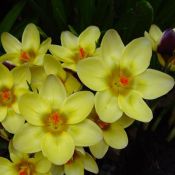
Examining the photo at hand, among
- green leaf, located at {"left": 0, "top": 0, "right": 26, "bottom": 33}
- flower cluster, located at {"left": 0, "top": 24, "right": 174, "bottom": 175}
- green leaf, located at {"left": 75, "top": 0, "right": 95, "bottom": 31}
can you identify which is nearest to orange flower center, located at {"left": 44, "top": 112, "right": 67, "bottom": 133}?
flower cluster, located at {"left": 0, "top": 24, "right": 174, "bottom": 175}

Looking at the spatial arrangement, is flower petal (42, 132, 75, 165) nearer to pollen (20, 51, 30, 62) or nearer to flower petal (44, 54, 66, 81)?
flower petal (44, 54, 66, 81)

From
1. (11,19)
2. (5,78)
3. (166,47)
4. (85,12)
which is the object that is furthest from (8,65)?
(11,19)

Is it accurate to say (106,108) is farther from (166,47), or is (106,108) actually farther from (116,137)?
(166,47)

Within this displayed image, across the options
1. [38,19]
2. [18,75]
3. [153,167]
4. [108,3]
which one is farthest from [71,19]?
[18,75]

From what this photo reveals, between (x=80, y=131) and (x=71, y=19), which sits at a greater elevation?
(x=80, y=131)

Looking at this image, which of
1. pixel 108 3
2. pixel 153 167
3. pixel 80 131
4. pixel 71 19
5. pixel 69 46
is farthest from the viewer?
pixel 71 19

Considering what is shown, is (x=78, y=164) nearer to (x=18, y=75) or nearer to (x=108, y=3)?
(x=18, y=75)

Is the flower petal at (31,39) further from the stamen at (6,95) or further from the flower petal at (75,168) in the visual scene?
the flower petal at (75,168)

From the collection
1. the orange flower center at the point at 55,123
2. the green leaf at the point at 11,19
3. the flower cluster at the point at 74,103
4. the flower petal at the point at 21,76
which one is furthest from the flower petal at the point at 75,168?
the green leaf at the point at 11,19
